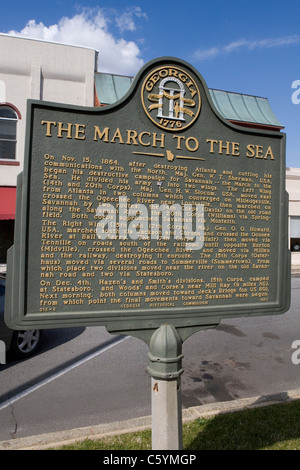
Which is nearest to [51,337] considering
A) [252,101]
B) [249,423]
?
[249,423]

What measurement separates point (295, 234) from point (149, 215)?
780 inches

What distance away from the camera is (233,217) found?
317cm

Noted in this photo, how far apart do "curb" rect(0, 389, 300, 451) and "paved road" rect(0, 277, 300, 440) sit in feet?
0.99

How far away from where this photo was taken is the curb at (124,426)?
11.5ft

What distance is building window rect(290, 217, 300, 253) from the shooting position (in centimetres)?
2058

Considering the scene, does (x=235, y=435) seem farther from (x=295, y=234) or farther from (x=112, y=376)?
(x=295, y=234)

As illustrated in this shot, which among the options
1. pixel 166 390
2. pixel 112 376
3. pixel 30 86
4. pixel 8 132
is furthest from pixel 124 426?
pixel 30 86

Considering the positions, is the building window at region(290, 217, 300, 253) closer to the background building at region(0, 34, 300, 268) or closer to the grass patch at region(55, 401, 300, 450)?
the background building at region(0, 34, 300, 268)

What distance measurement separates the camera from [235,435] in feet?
12.0

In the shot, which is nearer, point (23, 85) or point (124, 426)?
Answer: point (124, 426)

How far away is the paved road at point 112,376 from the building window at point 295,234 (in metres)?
14.0

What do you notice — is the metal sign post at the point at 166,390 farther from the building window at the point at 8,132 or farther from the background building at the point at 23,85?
the building window at the point at 8,132

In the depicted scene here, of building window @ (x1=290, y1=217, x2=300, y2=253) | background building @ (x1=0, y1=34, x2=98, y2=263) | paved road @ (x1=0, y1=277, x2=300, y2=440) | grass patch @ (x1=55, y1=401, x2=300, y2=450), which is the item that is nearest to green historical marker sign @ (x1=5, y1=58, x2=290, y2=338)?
grass patch @ (x1=55, y1=401, x2=300, y2=450)
